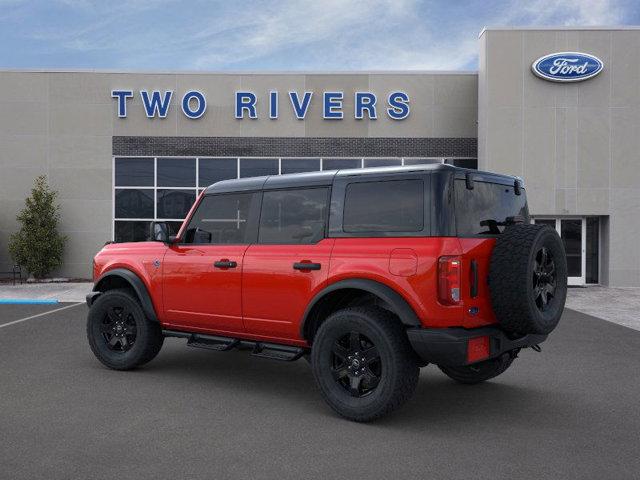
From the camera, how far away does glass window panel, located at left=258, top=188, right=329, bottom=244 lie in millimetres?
5105

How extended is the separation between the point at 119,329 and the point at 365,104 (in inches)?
548

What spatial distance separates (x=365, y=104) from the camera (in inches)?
742

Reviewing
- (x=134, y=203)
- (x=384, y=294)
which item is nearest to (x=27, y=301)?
(x=134, y=203)

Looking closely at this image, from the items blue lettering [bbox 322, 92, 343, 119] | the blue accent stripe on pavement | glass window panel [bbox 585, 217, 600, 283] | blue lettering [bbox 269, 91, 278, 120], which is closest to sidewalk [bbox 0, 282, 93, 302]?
the blue accent stripe on pavement

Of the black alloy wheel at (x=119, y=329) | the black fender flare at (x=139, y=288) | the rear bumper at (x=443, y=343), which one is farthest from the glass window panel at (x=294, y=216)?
the black alloy wheel at (x=119, y=329)

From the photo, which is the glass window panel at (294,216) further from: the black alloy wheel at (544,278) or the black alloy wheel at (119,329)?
the black alloy wheel at (119,329)

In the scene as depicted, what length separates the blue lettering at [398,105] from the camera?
61.9ft

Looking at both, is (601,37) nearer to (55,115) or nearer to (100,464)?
(55,115)

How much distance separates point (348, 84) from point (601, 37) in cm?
766

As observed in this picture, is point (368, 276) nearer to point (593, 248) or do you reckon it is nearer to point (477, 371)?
point (477, 371)

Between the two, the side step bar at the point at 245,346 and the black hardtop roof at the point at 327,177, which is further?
the side step bar at the point at 245,346

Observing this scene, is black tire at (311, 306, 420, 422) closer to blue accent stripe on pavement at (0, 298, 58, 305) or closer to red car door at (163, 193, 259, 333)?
red car door at (163, 193, 259, 333)

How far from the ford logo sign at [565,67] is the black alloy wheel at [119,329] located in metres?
15.0

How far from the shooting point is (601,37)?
57.9 feet
